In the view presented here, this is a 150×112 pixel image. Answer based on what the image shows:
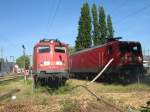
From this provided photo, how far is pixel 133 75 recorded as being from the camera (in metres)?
27.3

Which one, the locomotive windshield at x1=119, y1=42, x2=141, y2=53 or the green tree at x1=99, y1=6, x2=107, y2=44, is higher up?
the green tree at x1=99, y1=6, x2=107, y2=44

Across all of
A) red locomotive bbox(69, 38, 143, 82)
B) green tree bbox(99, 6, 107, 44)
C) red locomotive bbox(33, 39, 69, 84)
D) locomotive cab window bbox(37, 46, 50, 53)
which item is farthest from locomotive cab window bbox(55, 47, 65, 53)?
green tree bbox(99, 6, 107, 44)

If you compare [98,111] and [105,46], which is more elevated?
[105,46]

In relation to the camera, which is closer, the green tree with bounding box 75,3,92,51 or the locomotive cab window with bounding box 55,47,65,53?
the locomotive cab window with bounding box 55,47,65,53

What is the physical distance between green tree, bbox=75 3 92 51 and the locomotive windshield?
40.1 metres

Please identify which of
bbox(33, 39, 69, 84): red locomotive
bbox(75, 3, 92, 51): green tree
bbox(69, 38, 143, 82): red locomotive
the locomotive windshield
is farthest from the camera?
bbox(75, 3, 92, 51): green tree

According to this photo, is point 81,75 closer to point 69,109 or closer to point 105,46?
point 105,46

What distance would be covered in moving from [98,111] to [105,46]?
17.6m

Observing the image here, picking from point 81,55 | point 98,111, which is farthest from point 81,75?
point 98,111

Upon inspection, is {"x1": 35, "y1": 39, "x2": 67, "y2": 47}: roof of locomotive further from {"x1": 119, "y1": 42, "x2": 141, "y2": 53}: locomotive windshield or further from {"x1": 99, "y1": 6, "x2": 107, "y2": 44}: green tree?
{"x1": 99, "y1": 6, "x2": 107, "y2": 44}: green tree

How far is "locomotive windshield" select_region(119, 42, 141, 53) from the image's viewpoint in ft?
90.1

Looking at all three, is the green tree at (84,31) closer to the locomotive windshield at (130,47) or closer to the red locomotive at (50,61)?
the locomotive windshield at (130,47)

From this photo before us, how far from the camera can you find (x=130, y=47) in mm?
27719

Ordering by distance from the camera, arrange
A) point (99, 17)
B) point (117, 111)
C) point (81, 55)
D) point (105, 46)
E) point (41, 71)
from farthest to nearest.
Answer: point (99, 17), point (81, 55), point (105, 46), point (41, 71), point (117, 111)
